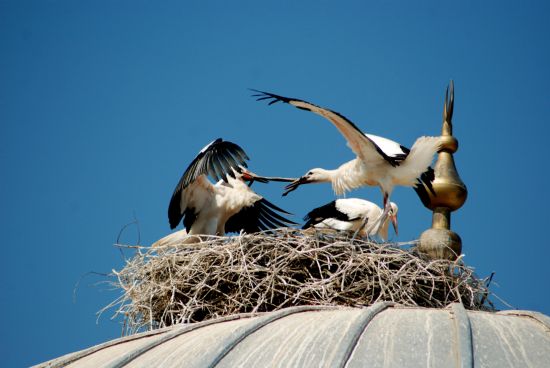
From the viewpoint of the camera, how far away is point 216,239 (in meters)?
11.0

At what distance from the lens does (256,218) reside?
1281 cm

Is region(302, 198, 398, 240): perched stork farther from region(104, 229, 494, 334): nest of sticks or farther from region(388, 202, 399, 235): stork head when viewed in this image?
region(104, 229, 494, 334): nest of sticks

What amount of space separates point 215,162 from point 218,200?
1.80 feet

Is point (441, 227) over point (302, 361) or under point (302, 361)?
over

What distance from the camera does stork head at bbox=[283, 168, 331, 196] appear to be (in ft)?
40.6

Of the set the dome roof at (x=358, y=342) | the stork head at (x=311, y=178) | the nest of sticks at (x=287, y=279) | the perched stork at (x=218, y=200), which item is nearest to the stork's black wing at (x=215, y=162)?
the perched stork at (x=218, y=200)

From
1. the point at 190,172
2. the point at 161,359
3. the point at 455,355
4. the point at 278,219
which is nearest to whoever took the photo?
the point at 455,355

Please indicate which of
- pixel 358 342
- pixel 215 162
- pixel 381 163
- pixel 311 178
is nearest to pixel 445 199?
pixel 381 163

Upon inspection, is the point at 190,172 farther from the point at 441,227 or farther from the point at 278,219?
the point at 441,227

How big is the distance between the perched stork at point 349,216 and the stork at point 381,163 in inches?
5.7

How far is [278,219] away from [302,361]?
5.79 meters

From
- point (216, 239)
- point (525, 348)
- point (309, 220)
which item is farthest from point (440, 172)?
point (525, 348)

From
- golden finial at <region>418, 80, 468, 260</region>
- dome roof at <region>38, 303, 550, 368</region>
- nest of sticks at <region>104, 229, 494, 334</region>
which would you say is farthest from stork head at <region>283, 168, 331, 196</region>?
dome roof at <region>38, 303, 550, 368</region>

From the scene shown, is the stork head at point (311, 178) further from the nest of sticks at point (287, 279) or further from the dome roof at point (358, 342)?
the dome roof at point (358, 342)
